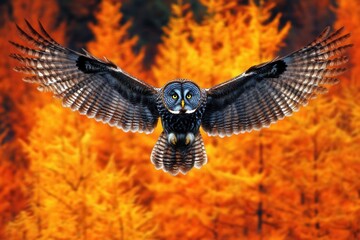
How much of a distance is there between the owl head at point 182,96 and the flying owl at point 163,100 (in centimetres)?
39

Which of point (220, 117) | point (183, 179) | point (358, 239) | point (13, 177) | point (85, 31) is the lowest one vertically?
point (220, 117)

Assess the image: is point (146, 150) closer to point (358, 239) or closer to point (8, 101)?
point (358, 239)

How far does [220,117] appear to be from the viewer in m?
11.5

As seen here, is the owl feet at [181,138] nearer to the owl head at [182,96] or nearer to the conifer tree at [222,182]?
the owl head at [182,96]

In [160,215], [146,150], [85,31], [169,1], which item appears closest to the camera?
[160,215]

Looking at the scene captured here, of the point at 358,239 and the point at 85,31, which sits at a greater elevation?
the point at 85,31

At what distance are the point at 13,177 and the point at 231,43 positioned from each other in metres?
7.46

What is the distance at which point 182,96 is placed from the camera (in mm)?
10117

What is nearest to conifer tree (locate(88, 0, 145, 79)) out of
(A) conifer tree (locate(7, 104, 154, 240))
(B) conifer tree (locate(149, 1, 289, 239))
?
(B) conifer tree (locate(149, 1, 289, 239))

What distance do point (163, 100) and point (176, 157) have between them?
0.75m

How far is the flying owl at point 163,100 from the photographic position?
10820 mm

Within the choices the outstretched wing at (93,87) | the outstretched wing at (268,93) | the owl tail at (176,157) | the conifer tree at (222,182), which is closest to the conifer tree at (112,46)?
the conifer tree at (222,182)

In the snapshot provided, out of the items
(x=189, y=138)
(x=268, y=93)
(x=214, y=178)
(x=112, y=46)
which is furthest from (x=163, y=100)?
(x=112, y=46)

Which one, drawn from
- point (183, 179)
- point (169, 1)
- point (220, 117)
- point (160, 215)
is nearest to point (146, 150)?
point (160, 215)
